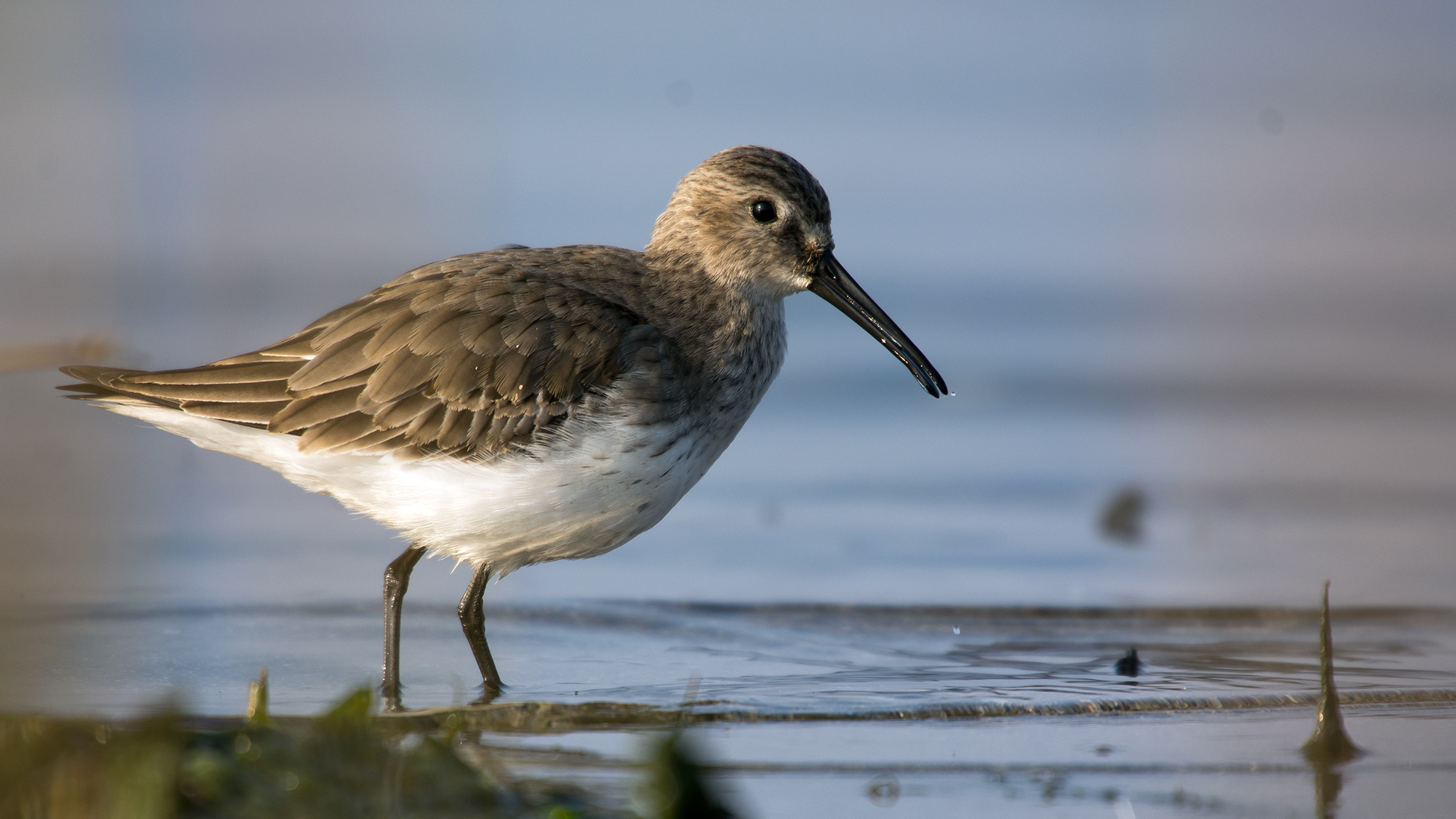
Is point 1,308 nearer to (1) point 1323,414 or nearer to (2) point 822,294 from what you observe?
(2) point 822,294

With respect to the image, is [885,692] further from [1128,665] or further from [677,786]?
[677,786]

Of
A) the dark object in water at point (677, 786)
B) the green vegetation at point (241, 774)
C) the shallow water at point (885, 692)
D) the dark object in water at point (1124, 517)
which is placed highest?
the dark object in water at point (1124, 517)

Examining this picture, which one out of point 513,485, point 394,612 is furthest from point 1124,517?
point 394,612

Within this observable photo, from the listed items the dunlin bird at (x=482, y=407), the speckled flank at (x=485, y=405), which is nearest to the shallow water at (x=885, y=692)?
the dunlin bird at (x=482, y=407)

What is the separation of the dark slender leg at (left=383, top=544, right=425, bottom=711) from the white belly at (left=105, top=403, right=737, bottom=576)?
0.24 meters

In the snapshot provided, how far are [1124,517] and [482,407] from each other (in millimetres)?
Answer: 3496

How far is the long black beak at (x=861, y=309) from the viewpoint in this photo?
Result: 5.75 meters

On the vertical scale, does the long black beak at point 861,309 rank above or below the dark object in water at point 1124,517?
above

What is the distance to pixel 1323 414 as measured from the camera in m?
8.87

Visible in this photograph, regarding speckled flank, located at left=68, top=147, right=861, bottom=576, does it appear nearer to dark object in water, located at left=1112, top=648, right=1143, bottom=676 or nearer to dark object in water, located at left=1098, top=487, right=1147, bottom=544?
dark object in water, located at left=1112, top=648, right=1143, bottom=676

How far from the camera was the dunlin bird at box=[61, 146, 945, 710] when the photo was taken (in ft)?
16.0

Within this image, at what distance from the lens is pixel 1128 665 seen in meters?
5.09

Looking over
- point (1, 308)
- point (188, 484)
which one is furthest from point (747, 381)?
point (1, 308)

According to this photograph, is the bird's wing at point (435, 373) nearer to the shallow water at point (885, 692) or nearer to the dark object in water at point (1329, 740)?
the shallow water at point (885, 692)
